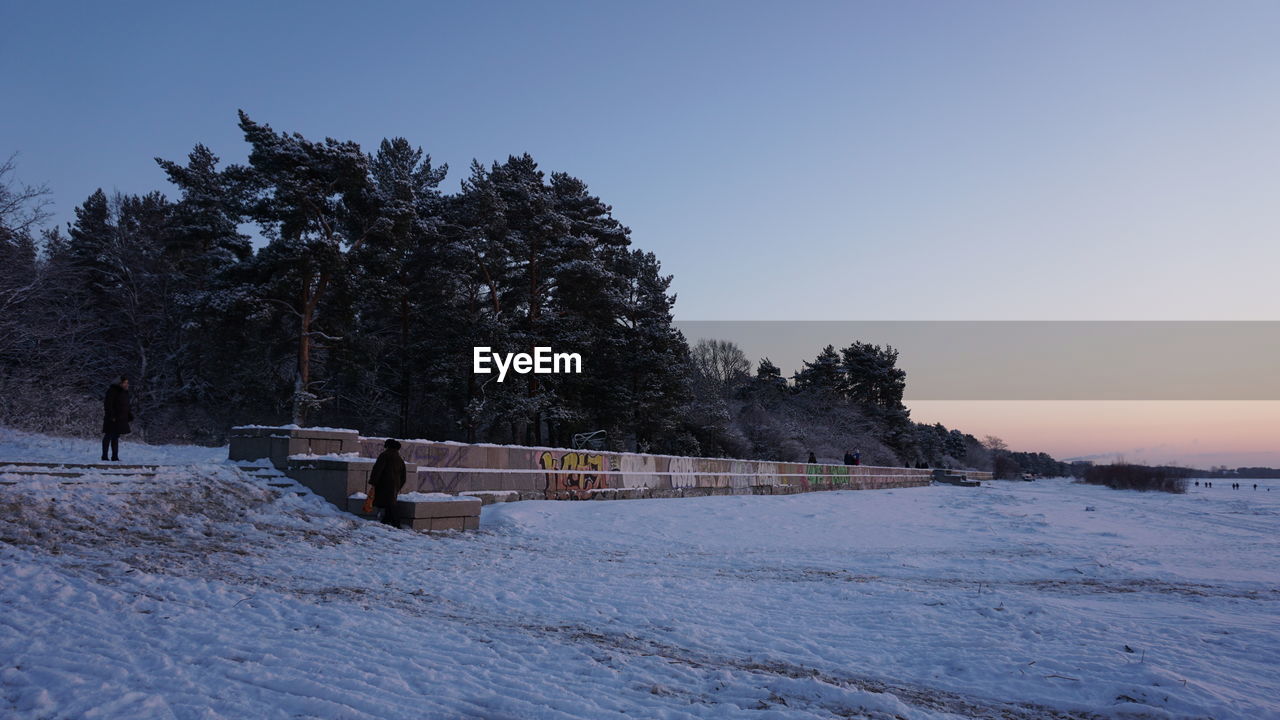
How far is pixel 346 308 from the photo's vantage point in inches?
1058

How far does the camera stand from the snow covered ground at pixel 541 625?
3.77 m

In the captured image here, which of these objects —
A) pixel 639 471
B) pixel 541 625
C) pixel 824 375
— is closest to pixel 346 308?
pixel 639 471

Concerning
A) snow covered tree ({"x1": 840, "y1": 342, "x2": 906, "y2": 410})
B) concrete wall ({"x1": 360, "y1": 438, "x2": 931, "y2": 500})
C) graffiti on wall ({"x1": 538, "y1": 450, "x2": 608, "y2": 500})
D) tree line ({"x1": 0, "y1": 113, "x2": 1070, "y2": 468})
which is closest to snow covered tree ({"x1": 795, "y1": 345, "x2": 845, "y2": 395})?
snow covered tree ({"x1": 840, "y1": 342, "x2": 906, "y2": 410})

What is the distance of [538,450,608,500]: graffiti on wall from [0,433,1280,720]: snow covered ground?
5231 mm

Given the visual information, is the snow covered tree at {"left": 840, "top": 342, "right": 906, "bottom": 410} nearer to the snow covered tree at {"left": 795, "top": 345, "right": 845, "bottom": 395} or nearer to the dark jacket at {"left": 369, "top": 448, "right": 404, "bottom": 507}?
the snow covered tree at {"left": 795, "top": 345, "right": 845, "bottom": 395}

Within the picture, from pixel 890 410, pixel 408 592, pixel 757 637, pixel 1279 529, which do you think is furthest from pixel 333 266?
pixel 890 410

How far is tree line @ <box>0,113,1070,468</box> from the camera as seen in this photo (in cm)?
2448

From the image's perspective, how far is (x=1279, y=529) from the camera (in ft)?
73.2

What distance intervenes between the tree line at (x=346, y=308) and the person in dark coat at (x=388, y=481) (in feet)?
50.4

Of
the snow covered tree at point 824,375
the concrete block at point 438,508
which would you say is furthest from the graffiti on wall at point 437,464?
the snow covered tree at point 824,375

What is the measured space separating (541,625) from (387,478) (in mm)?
5831

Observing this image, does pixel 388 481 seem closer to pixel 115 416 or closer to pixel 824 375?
pixel 115 416

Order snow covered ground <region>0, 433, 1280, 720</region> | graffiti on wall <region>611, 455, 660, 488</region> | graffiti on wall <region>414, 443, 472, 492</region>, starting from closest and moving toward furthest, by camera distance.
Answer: snow covered ground <region>0, 433, 1280, 720</region> < graffiti on wall <region>414, 443, 472, 492</region> < graffiti on wall <region>611, 455, 660, 488</region>

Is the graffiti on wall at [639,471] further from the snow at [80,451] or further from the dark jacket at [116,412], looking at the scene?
the dark jacket at [116,412]
